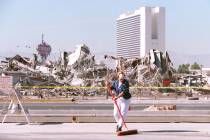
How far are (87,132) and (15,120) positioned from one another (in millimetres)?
3578

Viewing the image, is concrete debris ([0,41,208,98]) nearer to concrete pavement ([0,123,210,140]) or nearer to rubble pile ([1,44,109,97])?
rubble pile ([1,44,109,97])

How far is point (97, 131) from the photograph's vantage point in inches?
607

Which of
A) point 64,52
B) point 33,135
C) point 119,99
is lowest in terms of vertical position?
point 33,135

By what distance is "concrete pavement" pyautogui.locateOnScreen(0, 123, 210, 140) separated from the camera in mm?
14164

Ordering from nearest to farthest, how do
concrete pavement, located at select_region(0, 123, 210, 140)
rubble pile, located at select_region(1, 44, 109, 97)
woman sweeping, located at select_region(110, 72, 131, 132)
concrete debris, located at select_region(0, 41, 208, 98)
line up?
concrete pavement, located at select_region(0, 123, 210, 140)
woman sweeping, located at select_region(110, 72, 131, 132)
rubble pile, located at select_region(1, 44, 109, 97)
concrete debris, located at select_region(0, 41, 208, 98)

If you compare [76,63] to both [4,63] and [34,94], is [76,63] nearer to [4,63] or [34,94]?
[4,63]

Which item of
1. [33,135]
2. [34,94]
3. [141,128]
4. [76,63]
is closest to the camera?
[33,135]

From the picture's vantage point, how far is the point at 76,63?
7238 centimetres

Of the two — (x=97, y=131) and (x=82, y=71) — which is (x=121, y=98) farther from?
(x=82, y=71)

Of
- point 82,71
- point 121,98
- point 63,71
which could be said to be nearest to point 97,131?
point 121,98

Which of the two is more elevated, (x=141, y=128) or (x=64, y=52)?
(x=64, y=52)

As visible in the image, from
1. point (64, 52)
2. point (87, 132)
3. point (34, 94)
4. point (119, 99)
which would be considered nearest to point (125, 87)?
point (119, 99)

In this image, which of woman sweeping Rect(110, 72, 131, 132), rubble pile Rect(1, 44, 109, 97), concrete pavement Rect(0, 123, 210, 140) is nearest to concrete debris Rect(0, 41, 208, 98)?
rubble pile Rect(1, 44, 109, 97)

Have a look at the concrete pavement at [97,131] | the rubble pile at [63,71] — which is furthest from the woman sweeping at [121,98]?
the rubble pile at [63,71]
